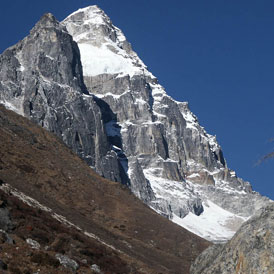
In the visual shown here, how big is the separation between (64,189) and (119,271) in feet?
153

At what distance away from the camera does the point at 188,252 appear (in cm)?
8394

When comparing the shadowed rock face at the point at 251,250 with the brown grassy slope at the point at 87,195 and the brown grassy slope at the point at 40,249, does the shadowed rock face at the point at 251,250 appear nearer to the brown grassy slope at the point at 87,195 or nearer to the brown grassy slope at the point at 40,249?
the brown grassy slope at the point at 40,249

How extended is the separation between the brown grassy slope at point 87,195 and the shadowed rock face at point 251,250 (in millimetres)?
50572

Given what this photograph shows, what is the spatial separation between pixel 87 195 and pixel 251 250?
73259mm

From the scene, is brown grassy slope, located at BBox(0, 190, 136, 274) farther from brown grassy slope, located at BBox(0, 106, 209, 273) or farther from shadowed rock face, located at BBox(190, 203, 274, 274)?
brown grassy slope, located at BBox(0, 106, 209, 273)

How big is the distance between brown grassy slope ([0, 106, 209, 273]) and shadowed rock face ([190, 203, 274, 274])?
50572 mm

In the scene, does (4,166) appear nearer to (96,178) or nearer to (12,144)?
(12,144)

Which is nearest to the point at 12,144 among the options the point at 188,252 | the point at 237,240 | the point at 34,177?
the point at 34,177

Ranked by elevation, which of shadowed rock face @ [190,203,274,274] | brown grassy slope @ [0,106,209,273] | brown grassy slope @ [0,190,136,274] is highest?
brown grassy slope @ [0,106,209,273]

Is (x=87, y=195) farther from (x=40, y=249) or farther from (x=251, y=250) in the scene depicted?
(x=251, y=250)

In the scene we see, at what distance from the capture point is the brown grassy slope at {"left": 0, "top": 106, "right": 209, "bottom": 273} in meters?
74.1

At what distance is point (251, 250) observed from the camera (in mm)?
13281

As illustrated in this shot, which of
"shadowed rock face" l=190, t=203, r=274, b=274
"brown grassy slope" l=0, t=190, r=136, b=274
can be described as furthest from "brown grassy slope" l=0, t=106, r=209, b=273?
"shadowed rock face" l=190, t=203, r=274, b=274

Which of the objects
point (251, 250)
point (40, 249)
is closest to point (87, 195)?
point (40, 249)
